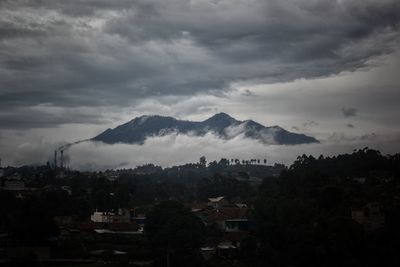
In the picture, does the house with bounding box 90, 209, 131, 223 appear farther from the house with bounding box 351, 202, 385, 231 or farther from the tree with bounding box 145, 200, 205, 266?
the house with bounding box 351, 202, 385, 231

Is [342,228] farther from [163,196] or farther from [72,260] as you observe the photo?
[163,196]

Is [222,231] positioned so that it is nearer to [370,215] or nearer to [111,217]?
[111,217]

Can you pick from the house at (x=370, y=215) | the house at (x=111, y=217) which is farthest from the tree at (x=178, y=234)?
the house at (x=111, y=217)

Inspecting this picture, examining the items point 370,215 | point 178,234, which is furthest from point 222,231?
point 178,234

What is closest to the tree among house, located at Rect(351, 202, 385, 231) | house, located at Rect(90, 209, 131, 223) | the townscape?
the townscape

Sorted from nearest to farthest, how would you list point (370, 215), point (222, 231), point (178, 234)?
point (178, 234)
point (370, 215)
point (222, 231)

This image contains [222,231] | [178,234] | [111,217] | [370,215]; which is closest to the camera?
[178,234]

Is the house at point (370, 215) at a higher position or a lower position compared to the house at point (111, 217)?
higher

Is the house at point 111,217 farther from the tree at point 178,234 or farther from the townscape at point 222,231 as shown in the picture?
the tree at point 178,234

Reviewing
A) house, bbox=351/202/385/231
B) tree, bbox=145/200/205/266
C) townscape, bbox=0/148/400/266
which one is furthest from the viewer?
house, bbox=351/202/385/231

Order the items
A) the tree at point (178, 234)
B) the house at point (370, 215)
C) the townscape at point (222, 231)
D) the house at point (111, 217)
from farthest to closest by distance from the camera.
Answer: the house at point (111, 217) → the house at point (370, 215) → the tree at point (178, 234) → the townscape at point (222, 231)

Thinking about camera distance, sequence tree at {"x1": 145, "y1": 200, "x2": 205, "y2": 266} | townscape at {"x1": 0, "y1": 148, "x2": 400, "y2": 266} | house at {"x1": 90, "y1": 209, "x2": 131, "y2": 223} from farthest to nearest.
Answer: house at {"x1": 90, "y1": 209, "x2": 131, "y2": 223}
tree at {"x1": 145, "y1": 200, "x2": 205, "y2": 266}
townscape at {"x1": 0, "y1": 148, "x2": 400, "y2": 266}

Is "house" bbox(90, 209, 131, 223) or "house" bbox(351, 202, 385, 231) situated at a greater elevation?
"house" bbox(351, 202, 385, 231)
